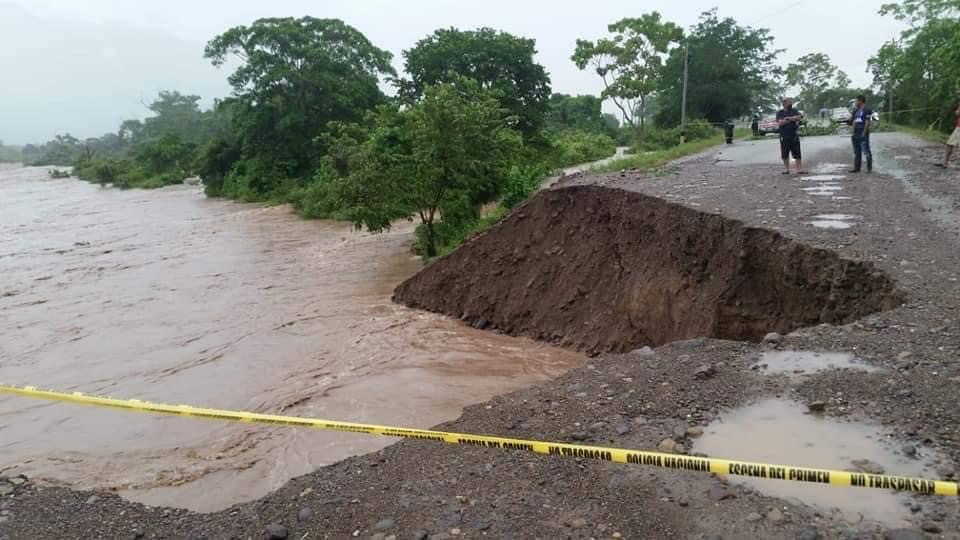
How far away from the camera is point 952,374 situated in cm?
431

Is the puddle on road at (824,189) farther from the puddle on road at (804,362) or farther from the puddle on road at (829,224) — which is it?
the puddle on road at (804,362)

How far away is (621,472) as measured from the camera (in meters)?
3.71

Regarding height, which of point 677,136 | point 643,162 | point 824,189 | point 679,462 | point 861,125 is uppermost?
point 677,136

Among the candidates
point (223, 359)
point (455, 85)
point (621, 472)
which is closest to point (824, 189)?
point (621, 472)

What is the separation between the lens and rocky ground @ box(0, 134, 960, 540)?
326cm

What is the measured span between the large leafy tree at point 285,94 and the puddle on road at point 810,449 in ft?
126

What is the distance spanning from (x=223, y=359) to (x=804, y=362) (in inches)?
352

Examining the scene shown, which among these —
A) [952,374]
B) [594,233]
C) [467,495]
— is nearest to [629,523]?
[467,495]

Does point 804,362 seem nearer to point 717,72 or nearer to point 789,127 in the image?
point 789,127

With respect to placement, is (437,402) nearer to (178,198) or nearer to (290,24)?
(290,24)

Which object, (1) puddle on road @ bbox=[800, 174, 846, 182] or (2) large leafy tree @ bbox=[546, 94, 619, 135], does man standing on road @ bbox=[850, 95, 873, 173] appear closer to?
(1) puddle on road @ bbox=[800, 174, 846, 182]

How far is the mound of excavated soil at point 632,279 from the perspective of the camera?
7.62 metres

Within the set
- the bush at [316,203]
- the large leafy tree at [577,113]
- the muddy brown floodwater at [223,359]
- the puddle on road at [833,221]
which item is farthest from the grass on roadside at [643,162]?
the large leafy tree at [577,113]

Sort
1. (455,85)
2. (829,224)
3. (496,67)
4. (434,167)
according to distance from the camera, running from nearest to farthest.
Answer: (829,224) → (434,167) → (455,85) → (496,67)
